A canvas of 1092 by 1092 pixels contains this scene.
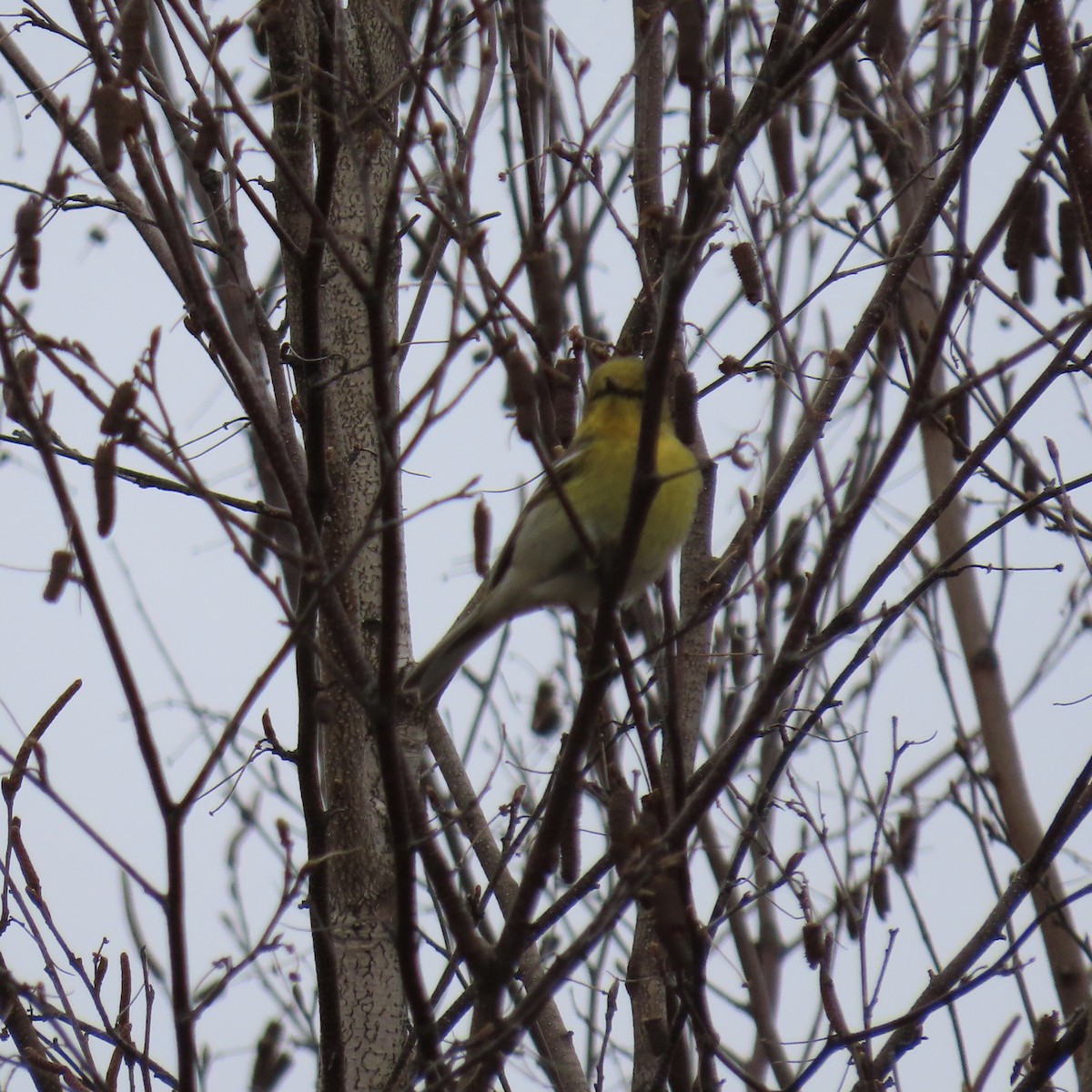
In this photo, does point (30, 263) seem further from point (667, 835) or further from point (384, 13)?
point (667, 835)

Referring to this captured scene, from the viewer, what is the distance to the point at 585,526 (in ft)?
12.3

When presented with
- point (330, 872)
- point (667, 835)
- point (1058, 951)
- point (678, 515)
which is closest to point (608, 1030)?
point (330, 872)

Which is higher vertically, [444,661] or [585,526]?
[585,526]

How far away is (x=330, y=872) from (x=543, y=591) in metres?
0.96

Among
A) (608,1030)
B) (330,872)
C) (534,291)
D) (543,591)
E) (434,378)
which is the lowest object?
(608,1030)

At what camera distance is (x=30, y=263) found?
7.23 ft

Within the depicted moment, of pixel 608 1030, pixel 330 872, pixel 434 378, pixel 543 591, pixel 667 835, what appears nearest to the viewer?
pixel 434 378

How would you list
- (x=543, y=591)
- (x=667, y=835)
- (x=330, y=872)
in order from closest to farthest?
(x=667, y=835) < (x=330, y=872) < (x=543, y=591)

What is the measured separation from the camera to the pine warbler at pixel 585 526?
3.72 metres

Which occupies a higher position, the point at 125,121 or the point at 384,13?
the point at 384,13

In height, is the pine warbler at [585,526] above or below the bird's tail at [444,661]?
above

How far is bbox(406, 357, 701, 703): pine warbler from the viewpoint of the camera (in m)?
3.72

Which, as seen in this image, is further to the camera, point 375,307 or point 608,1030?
point 608,1030

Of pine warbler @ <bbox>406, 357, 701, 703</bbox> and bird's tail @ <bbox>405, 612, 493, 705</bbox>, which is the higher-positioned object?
pine warbler @ <bbox>406, 357, 701, 703</bbox>
